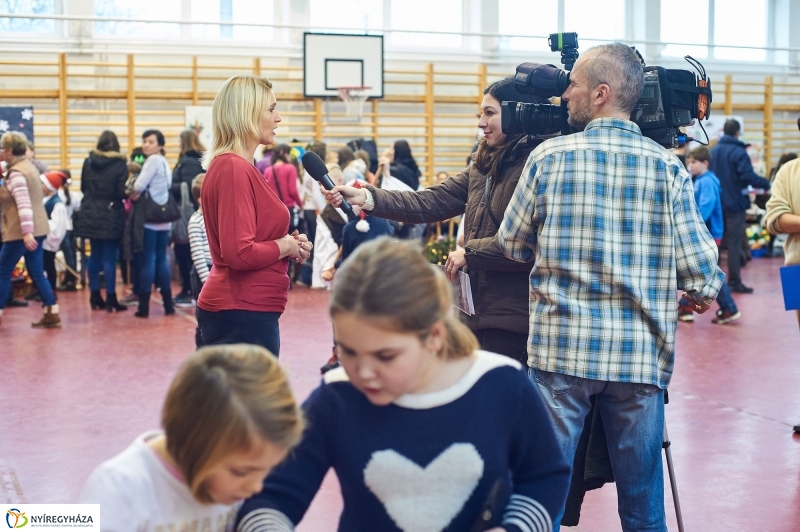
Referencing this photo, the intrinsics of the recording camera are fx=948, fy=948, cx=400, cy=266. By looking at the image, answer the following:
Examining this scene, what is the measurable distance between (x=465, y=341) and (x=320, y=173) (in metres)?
1.71

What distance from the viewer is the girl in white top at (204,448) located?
1.31 meters

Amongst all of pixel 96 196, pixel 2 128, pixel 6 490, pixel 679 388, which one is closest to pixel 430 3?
pixel 2 128

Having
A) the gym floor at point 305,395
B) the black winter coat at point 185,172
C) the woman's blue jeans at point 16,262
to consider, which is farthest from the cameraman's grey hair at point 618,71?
the black winter coat at point 185,172

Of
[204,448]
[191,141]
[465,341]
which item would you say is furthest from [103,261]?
[204,448]

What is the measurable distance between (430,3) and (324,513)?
11.9 metres

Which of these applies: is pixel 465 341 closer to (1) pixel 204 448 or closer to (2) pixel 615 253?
(1) pixel 204 448

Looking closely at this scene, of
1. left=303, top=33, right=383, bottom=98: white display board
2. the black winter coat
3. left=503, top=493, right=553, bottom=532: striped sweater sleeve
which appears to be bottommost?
left=503, top=493, right=553, bottom=532: striped sweater sleeve

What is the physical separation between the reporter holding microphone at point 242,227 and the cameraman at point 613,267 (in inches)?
39.0

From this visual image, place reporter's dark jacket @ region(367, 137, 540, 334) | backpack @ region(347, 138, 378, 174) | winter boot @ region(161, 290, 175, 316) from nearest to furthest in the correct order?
1. reporter's dark jacket @ region(367, 137, 540, 334)
2. winter boot @ region(161, 290, 175, 316)
3. backpack @ region(347, 138, 378, 174)

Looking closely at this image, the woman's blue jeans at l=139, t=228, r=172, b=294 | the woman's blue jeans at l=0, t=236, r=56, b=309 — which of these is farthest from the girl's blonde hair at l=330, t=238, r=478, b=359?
the woman's blue jeans at l=139, t=228, r=172, b=294

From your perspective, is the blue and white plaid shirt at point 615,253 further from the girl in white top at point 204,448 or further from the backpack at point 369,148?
the backpack at point 369,148

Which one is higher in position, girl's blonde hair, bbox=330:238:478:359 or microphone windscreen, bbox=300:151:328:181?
microphone windscreen, bbox=300:151:328:181

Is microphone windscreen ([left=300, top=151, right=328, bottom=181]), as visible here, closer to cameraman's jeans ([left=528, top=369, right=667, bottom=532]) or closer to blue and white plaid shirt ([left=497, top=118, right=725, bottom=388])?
blue and white plaid shirt ([left=497, top=118, right=725, bottom=388])

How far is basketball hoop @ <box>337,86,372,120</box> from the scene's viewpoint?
42.7ft
